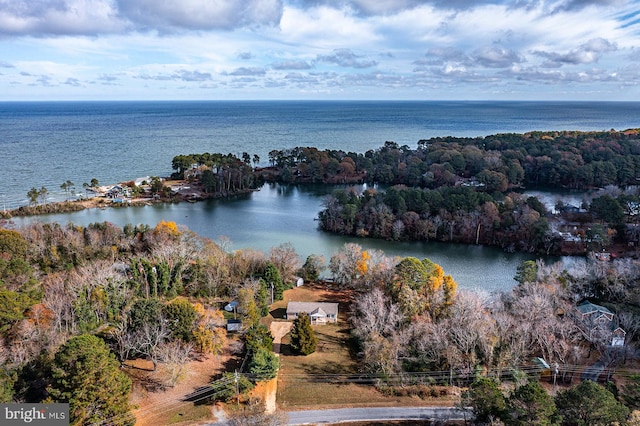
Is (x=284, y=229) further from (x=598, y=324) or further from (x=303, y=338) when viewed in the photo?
(x=598, y=324)

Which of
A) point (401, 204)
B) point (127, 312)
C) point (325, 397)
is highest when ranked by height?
point (401, 204)

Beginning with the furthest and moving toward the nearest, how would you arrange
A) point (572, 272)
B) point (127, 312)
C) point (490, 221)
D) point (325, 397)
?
point (490, 221)
point (572, 272)
point (127, 312)
point (325, 397)

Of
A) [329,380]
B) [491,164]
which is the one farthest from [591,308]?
[491,164]

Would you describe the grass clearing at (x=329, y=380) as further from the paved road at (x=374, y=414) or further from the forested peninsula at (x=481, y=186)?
the forested peninsula at (x=481, y=186)

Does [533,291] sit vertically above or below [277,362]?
above

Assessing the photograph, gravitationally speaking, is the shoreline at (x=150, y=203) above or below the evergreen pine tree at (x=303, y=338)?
above

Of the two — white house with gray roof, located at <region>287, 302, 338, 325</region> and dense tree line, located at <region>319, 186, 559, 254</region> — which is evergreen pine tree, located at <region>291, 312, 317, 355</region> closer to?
white house with gray roof, located at <region>287, 302, 338, 325</region>

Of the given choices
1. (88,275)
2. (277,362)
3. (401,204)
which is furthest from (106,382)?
(401,204)

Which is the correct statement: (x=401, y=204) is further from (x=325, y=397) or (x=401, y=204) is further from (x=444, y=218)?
(x=325, y=397)

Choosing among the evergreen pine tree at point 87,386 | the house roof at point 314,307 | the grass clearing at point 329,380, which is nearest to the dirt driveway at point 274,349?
the grass clearing at point 329,380
